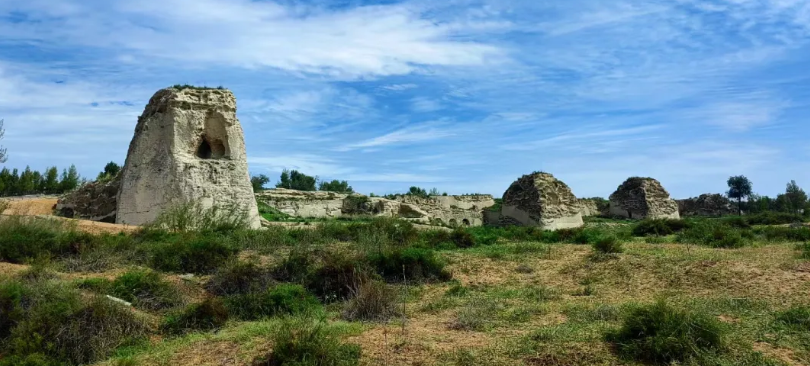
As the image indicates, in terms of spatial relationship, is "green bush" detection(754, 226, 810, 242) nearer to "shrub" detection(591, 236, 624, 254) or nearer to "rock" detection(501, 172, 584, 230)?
"shrub" detection(591, 236, 624, 254)

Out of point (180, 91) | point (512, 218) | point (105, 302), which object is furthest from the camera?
point (512, 218)

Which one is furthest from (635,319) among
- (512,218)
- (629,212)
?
(629,212)

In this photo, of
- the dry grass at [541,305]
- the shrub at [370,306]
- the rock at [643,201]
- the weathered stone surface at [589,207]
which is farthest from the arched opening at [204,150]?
the weathered stone surface at [589,207]

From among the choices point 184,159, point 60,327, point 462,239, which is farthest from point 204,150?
point 60,327

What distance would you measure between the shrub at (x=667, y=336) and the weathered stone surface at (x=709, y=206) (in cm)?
3536

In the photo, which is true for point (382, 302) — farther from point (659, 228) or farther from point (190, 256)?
point (659, 228)

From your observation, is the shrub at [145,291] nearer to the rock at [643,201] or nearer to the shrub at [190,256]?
the shrub at [190,256]

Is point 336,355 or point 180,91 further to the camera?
point 180,91

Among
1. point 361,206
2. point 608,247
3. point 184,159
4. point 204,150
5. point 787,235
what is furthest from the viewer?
point 361,206

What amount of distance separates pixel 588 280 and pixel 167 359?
6880mm

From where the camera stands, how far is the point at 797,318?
21.3 ft

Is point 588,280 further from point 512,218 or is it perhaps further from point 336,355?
point 512,218

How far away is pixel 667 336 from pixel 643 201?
26.0 meters

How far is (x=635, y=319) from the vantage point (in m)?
5.98
